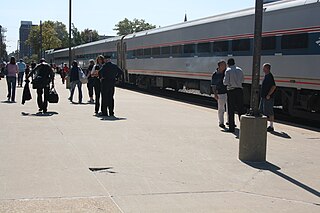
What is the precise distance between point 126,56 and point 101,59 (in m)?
A: 18.6

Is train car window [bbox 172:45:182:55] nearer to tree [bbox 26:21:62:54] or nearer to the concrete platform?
the concrete platform

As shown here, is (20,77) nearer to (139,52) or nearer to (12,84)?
(139,52)

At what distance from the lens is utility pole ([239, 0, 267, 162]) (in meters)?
8.33

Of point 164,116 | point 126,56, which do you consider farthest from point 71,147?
point 126,56

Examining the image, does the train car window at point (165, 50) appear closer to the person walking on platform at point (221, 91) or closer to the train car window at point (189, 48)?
the train car window at point (189, 48)

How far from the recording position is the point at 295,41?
14609mm

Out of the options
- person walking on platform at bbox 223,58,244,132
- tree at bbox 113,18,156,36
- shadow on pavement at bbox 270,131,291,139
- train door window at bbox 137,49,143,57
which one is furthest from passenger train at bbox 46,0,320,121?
tree at bbox 113,18,156,36

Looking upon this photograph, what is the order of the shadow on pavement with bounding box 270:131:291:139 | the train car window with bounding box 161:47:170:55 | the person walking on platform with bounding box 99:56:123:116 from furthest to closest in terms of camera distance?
the train car window with bounding box 161:47:170:55, the person walking on platform with bounding box 99:56:123:116, the shadow on pavement with bounding box 270:131:291:139

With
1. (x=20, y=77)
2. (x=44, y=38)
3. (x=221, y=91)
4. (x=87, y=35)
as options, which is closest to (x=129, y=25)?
(x=87, y=35)

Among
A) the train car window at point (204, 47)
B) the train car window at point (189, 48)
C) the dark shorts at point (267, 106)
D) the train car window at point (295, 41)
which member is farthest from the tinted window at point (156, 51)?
the dark shorts at point (267, 106)

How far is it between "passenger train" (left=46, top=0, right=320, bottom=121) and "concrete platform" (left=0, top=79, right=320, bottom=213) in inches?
98.7

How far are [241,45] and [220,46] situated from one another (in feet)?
5.82

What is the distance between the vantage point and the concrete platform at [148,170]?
5980mm

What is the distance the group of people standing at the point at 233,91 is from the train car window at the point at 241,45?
436 cm
